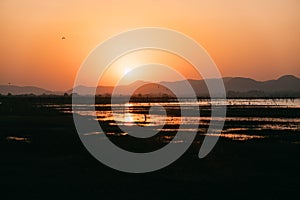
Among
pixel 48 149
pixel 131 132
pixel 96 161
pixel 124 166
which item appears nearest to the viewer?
pixel 124 166

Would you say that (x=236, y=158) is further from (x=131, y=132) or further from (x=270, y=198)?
(x=131, y=132)

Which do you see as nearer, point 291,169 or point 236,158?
point 291,169

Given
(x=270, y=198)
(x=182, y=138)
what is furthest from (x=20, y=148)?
(x=270, y=198)

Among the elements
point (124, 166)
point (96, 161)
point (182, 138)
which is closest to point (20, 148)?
point (96, 161)

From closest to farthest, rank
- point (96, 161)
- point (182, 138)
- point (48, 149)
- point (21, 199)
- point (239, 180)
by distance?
point (21, 199)
point (239, 180)
point (96, 161)
point (48, 149)
point (182, 138)

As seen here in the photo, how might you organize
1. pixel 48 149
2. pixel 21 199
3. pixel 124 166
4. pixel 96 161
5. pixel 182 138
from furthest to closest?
pixel 182 138 < pixel 48 149 < pixel 96 161 < pixel 124 166 < pixel 21 199

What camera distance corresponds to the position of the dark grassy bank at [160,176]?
1600 cm

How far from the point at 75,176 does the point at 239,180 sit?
7297 millimetres

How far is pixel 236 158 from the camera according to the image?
23.8m

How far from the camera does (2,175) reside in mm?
18984

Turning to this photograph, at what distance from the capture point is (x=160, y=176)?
19.0 meters

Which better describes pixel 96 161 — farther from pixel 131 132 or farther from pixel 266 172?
pixel 131 132

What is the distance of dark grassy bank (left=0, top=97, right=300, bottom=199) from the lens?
52.5 feet

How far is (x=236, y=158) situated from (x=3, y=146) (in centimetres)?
1564
